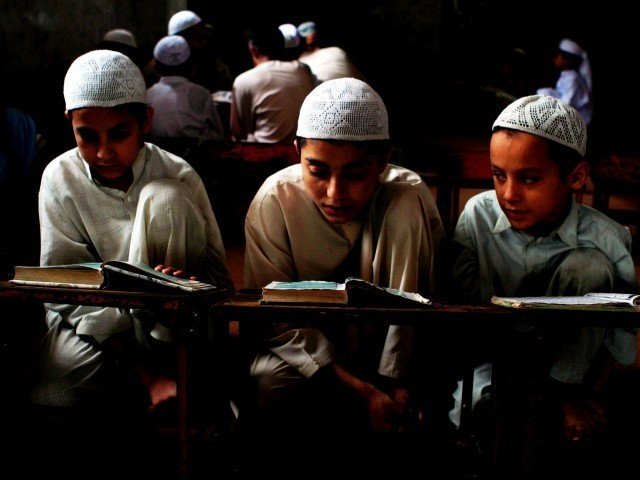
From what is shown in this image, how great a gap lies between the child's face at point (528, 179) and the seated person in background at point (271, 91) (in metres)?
4.22

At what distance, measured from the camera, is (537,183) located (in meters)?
2.35

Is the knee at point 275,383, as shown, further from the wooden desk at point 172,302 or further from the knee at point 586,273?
the knee at point 586,273

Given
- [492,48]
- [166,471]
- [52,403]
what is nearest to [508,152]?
[166,471]

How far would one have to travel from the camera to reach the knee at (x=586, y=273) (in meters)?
2.31

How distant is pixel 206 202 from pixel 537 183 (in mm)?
1241

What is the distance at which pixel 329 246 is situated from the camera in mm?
2518

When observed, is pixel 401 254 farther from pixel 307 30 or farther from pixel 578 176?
pixel 307 30

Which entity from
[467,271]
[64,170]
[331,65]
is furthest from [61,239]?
[331,65]

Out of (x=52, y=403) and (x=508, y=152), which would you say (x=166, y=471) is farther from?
(x=508, y=152)

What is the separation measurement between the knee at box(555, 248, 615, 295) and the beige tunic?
1.48 feet

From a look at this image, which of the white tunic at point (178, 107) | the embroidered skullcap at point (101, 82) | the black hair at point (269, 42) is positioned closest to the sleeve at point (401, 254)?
the embroidered skullcap at point (101, 82)

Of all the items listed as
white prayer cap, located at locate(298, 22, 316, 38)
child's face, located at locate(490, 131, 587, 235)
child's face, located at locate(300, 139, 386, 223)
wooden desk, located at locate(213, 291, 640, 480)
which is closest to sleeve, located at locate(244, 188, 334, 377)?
child's face, located at locate(300, 139, 386, 223)

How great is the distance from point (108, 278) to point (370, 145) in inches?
37.9

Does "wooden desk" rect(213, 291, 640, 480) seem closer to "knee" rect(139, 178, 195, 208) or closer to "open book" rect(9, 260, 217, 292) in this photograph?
"open book" rect(9, 260, 217, 292)
